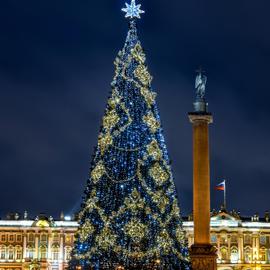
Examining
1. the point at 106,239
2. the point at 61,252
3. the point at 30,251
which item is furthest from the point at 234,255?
the point at 106,239

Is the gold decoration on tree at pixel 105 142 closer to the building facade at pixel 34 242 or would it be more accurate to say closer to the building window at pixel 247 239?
the building facade at pixel 34 242

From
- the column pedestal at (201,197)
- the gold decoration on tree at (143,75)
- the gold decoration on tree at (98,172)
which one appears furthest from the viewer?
the gold decoration on tree at (143,75)

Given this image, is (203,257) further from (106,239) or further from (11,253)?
(11,253)

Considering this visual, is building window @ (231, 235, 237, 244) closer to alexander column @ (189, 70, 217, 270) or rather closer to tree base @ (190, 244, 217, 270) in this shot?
alexander column @ (189, 70, 217, 270)

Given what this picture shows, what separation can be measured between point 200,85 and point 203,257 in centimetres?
1216

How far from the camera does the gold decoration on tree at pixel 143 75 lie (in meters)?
52.7

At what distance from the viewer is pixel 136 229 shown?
50.0 meters

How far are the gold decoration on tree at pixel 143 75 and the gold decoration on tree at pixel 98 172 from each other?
22.2 ft

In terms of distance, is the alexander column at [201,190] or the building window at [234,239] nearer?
the alexander column at [201,190]

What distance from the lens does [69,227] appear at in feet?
335

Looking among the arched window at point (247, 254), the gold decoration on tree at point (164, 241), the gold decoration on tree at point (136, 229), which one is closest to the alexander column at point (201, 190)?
the gold decoration on tree at point (164, 241)

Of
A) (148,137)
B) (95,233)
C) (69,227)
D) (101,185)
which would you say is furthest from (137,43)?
(69,227)

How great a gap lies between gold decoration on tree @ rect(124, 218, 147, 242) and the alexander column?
387 cm

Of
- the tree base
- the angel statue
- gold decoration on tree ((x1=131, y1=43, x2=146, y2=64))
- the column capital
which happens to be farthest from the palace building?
the tree base
